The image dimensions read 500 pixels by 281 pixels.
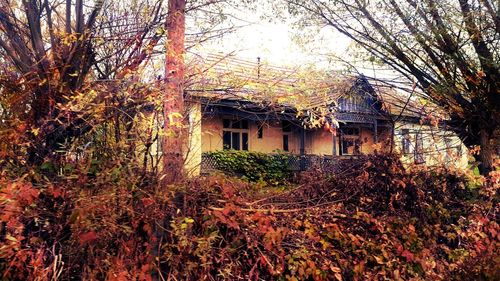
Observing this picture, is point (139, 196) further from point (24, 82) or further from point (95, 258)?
point (24, 82)

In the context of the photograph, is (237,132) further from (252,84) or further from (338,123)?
(252,84)

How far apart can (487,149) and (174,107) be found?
6.14 m

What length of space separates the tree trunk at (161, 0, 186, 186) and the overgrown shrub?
11.6m

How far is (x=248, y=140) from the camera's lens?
71.0 feet

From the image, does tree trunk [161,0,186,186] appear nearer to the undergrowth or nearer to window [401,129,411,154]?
the undergrowth

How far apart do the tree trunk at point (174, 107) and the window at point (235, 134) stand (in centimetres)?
1504

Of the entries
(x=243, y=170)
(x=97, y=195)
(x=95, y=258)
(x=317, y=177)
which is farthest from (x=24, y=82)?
(x=243, y=170)

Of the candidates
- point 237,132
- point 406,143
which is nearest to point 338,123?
point 406,143

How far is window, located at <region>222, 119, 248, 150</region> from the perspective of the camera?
20.9m

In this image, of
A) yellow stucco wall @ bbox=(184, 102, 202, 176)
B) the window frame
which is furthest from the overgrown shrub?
yellow stucco wall @ bbox=(184, 102, 202, 176)

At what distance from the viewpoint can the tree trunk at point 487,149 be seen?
27.7 ft

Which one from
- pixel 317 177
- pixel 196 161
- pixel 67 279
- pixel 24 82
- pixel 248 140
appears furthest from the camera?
pixel 248 140

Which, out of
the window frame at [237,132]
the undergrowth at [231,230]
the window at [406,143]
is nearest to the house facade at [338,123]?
the window at [406,143]

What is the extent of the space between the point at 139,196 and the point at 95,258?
2.28ft
